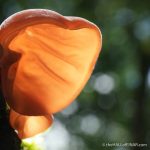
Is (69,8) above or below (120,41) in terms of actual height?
above

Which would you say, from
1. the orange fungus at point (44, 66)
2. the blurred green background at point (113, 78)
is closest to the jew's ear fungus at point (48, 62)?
the orange fungus at point (44, 66)

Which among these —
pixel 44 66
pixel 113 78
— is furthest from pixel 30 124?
pixel 113 78

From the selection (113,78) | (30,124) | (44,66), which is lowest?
(113,78)

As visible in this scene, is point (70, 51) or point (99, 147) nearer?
point (70, 51)

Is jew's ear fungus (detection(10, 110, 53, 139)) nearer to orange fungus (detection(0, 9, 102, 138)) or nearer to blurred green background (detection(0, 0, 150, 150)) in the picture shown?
orange fungus (detection(0, 9, 102, 138))

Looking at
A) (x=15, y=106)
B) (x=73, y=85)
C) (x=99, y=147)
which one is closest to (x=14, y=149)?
(x=15, y=106)

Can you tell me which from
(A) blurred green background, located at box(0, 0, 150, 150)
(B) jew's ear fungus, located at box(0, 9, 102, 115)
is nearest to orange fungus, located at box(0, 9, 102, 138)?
(B) jew's ear fungus, located at box(0, 9, 102, 115)

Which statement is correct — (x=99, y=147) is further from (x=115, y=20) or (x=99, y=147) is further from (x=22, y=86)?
(x=22, y=86)

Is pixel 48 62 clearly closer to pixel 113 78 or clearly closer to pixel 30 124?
pixel 30 124
